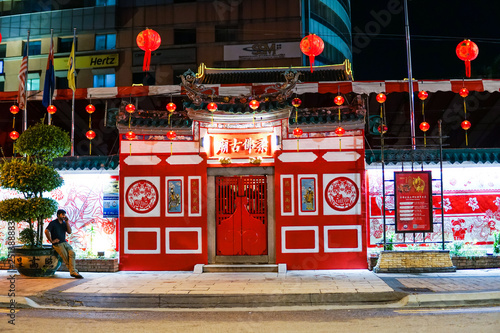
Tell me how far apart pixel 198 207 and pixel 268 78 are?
855cm

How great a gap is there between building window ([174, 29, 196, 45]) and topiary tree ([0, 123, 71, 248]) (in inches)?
942

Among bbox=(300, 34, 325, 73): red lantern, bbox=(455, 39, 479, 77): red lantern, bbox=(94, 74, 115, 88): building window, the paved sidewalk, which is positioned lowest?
the paved sidewalk

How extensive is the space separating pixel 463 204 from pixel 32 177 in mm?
10773

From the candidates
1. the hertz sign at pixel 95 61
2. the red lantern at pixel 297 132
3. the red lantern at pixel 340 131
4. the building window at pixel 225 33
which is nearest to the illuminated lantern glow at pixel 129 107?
the red lantern at pixel 297 132

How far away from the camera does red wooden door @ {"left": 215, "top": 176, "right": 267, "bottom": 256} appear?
12.4 meters

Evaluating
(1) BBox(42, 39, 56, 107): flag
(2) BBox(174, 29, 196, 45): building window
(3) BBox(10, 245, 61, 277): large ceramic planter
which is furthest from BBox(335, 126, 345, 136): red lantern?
(2) BBox(174, 29, 196, 45): building window

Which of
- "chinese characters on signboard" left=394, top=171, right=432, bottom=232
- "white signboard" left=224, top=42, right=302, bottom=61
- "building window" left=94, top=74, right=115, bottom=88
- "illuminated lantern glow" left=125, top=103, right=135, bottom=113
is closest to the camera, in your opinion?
"chinese characters on signboard" left=394, top=171, right=432, bottom=232

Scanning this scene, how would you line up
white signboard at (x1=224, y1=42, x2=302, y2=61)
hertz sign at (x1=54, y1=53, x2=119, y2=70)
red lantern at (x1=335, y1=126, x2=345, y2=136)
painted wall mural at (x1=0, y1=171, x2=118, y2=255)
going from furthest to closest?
hertz sign at (x1=54, y1=53, x2=119, y2=70), white signboard at (x1=224, y1=42, x2=302, y2=61), painted wall mural at (x1=0, y1=171, x2=118, y2=255), red lantern at (x1=335, y1=126, x2=345, y2=136)

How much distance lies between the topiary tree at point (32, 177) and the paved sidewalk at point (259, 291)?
4.91ft

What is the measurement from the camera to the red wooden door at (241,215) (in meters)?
12.4

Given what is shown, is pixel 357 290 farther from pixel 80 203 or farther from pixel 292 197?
pixel 80 203

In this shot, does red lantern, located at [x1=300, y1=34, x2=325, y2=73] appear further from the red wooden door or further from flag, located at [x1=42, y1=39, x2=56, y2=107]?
flag, located at [x1=42, y1=39, x2=56, y2=107]

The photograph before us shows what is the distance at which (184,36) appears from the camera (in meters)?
34.7

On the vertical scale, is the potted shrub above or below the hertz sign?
below
